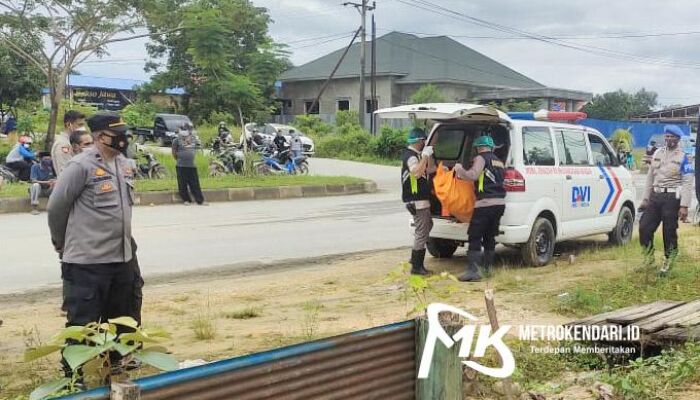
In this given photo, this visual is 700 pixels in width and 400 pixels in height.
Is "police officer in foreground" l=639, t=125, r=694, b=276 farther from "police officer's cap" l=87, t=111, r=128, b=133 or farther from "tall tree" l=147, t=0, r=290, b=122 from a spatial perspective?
"tall tree" l=147, t=0, r=290, b=122

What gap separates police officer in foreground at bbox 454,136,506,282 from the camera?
7.62 meters

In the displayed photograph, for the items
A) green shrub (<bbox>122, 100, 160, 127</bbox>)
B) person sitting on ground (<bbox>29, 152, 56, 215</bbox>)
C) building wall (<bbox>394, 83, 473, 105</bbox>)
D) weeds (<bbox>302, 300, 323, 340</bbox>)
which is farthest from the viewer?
building wall (<bbox>394, 83, 473, 105</bbox>)

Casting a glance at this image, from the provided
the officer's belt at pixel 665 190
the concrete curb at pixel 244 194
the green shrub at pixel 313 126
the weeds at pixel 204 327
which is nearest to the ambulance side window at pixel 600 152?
the officer's belt at pixel 665 190

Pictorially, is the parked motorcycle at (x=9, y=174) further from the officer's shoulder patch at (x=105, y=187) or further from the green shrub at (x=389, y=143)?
the green shrub at (x=389, y=143)

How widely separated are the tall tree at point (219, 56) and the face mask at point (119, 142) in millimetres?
18519

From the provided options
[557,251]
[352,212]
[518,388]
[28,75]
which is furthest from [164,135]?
[518,388]

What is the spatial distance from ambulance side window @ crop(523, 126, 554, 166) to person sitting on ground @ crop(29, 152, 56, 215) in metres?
9.13

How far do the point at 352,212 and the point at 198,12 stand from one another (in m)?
11.0

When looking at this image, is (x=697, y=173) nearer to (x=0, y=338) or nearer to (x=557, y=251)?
(x=0, y=338)

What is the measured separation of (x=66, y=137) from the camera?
6.50m

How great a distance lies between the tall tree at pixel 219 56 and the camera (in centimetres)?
2280

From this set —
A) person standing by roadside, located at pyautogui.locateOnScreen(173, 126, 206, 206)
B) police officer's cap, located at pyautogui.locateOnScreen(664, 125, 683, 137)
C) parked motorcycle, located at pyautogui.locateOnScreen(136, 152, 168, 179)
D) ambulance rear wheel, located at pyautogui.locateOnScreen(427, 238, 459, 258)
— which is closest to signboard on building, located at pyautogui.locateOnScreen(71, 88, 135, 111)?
parked motorcycle, located at pyautogui.locateOnScreen(136, 152, 168, 179)

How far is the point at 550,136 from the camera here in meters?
8.79

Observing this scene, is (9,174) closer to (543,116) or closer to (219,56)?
(219,56)
